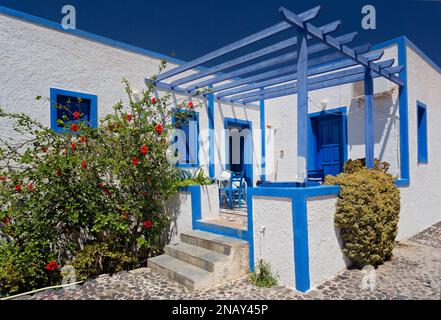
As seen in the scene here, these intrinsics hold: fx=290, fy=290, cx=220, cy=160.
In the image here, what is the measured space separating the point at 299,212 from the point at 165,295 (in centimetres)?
221

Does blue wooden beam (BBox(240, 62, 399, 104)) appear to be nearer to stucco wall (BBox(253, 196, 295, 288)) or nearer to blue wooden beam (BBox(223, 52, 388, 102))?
blue wooden beam (BBox(223, 52, 388, 102))

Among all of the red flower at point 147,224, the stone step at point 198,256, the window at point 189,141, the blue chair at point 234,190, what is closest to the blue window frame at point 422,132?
the blue chair at point 234,190

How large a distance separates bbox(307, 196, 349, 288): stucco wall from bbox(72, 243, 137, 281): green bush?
3338 mm

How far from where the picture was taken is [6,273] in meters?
4.38

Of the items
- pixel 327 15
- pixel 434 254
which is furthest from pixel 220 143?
pixel 434 254

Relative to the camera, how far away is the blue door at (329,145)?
8.60m

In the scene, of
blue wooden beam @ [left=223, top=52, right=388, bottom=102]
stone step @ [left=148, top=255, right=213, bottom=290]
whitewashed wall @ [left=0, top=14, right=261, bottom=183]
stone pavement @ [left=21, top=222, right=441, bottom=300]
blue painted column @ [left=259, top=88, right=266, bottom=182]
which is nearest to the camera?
stone pavement @ [left=21, top=222, right=441, bottom=300]

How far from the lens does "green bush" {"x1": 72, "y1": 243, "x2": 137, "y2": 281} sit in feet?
16.6

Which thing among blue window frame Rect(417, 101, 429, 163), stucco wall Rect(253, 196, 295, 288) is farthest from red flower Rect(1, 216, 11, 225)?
blue window frame Rect(417, 101, 429, 163)

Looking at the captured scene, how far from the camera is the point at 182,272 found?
4.54 meters

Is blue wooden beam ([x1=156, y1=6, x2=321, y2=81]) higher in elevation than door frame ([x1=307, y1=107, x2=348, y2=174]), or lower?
higher

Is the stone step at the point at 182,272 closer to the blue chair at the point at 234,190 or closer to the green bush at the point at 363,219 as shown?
the green bush at the point at 363,219

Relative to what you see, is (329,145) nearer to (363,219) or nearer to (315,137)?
(315,137)
